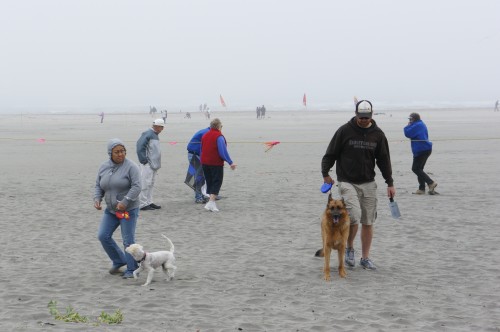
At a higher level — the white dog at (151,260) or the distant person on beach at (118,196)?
the distant person on beach at (118,196)

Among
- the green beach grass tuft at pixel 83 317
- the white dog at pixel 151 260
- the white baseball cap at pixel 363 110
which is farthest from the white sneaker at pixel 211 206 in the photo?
the green beach grass tuft at pixel 83 317

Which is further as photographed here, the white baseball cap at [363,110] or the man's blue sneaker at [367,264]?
the man's blue sneaker at [367,264]

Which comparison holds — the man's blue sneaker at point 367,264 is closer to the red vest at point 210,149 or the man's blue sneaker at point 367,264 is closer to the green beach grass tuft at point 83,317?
the green beach grass tuft at point 83,317

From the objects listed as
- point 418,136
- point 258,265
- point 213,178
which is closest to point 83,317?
point 258,265

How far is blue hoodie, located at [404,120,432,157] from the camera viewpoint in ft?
43.2

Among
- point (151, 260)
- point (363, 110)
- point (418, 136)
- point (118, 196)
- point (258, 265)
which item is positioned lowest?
point (258, 265)

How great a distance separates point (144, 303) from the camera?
6.20 m

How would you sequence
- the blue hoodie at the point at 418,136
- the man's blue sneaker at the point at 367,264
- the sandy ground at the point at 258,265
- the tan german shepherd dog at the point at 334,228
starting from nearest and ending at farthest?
the sandy ground at the point at 258,265, the tan german shepherd dog at the point at 334,228, the man's blue sneaker at the point at 367,264, the blue hoodie at the point at 418,136

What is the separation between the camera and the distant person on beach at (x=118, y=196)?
23.2ft

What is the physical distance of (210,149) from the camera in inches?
454

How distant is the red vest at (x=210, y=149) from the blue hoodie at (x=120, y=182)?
436 centimetres

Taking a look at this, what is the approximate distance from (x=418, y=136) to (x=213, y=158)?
4.52 m

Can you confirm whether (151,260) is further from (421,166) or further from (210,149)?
(421,166)

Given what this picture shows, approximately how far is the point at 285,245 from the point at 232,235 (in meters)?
1.04
